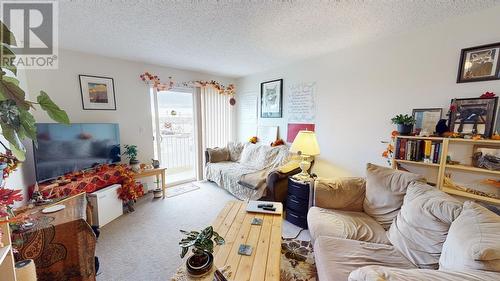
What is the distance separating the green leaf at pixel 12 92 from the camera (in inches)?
26.1

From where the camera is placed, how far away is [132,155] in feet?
10.0

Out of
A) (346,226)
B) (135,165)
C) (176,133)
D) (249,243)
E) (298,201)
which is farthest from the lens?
(176,133)

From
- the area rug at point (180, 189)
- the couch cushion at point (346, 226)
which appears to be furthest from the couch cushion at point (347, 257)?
the area rug at point (180, 189)

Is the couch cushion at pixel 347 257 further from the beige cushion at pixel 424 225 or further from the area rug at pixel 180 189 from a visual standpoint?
the area rug at pixel 180 189

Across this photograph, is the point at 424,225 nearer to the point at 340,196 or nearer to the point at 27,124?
the point at 340,196

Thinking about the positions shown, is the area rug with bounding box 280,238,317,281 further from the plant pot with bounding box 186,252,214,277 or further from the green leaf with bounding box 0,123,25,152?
the green leaf with bounding box 0,123,25,152

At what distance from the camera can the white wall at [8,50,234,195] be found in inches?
96.2

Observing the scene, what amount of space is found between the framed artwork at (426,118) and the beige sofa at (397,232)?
0.68 m

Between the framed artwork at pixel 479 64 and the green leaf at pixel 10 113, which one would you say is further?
the framed artwork at pixel 479 64

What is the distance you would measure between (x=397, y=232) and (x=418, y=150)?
1.01m

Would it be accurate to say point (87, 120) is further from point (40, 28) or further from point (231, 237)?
point (231, 237)

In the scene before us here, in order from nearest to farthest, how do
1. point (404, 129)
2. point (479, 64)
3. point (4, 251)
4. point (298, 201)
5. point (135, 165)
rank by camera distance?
point (4, 251)
point (479, 64)
point (404, 129)
point (298, 201)
point (135, 165)

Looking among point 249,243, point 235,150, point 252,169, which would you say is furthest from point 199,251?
point 235,150

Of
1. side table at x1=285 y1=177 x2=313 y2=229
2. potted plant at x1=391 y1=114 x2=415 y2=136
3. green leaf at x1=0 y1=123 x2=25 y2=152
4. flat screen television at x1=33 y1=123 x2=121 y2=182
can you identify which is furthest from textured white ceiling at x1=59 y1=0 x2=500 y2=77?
side table at x1=285 y1=177 x2=313 y2=229
